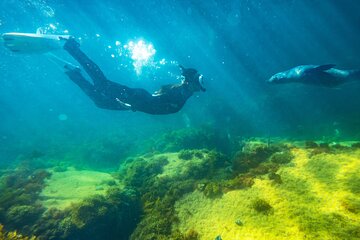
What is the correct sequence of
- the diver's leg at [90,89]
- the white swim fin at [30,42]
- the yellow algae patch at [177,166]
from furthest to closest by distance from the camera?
the yellow algae patch at [177,166] < the white swim fin at [30,42] < the diver's leg at [90,89]

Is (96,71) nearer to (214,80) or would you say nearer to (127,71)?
(127,71)

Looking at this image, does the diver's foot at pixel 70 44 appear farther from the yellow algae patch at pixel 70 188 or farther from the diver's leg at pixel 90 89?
the yellow algae patch at pixel 70 188

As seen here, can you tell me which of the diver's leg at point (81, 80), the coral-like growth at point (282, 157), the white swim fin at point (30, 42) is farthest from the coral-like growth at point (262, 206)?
the white swim fin at point (30, 42)

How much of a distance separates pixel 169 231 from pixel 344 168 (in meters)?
5.71

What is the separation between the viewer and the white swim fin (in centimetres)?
1064

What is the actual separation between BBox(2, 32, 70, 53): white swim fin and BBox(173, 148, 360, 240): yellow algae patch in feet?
31.2

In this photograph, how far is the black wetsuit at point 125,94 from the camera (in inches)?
372

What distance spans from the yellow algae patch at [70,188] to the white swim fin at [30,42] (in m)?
6.62

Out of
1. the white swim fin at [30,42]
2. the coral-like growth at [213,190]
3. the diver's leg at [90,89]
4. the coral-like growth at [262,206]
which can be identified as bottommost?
the coral-like growth at [262,206]

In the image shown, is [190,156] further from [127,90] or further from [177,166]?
[127,90]

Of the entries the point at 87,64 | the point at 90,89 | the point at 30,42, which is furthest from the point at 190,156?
the point at 30,42

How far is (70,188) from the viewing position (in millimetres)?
Result: 10609

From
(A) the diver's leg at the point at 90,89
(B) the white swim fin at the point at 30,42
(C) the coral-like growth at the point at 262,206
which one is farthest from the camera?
(B) the white swim fin at the point at 30,42

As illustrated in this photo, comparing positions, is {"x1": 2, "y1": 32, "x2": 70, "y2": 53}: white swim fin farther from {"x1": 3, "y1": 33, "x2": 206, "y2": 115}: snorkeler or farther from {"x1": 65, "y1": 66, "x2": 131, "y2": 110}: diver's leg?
{"x1": 65, "y1": 66, "x2": 131, "y2": 110}: diver's leg
